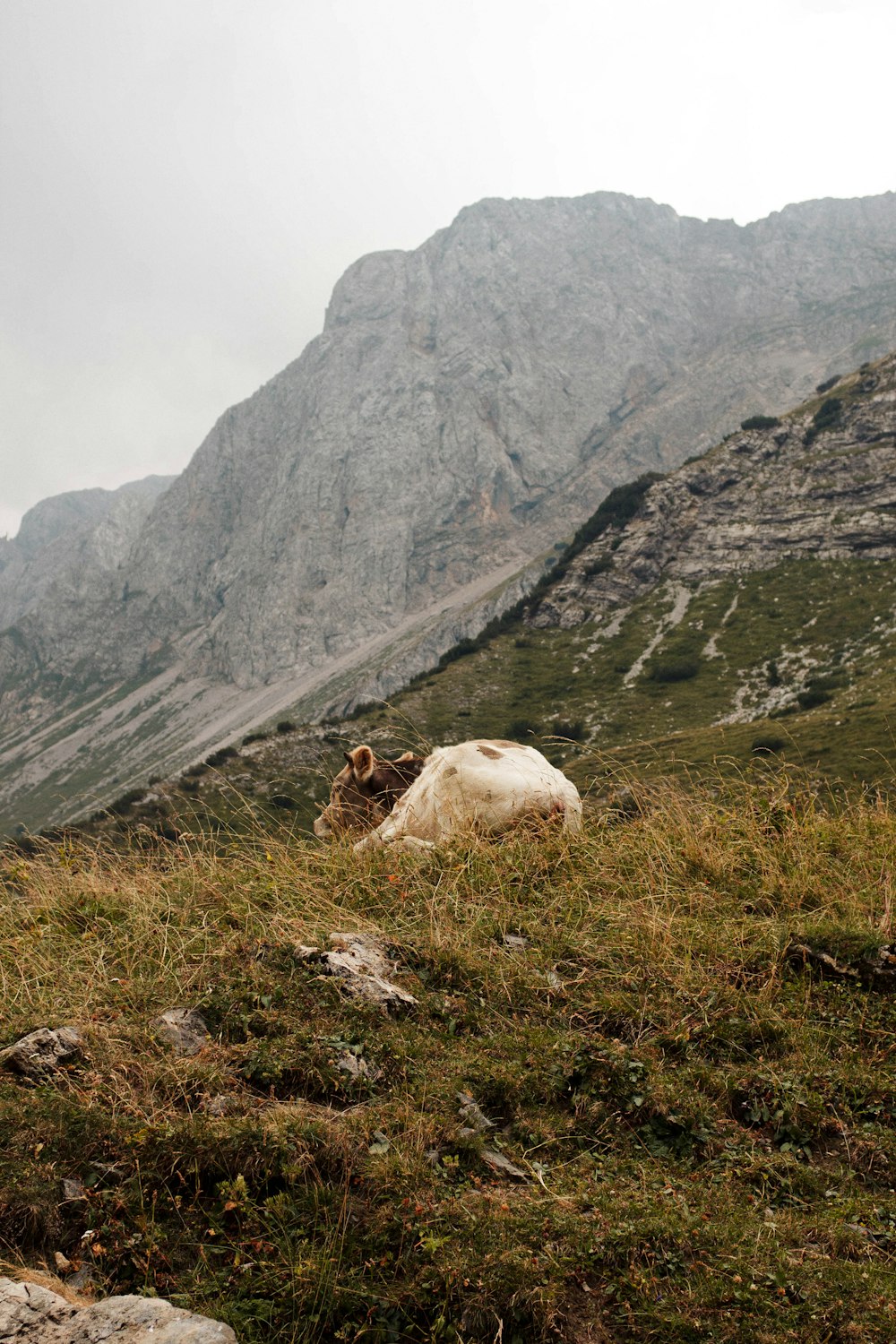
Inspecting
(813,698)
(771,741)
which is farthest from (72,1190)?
(813,698)

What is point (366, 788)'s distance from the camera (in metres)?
11.1

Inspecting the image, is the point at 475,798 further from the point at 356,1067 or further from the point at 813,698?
the point at 813,698

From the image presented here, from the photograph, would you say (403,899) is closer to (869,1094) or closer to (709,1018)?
(709,1018)

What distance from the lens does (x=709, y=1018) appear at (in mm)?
5453

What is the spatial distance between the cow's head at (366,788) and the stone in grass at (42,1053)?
5704 millimetres

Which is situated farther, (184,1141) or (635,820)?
(635,820)

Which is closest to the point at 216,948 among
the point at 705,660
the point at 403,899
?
the point at 403,899

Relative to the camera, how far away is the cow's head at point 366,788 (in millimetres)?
10812

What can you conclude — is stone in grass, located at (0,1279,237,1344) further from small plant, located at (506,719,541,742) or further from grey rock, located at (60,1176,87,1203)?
small plant, located at (506,719,541,742)

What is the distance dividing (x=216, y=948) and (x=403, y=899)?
168cm

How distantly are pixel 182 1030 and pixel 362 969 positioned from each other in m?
1.20

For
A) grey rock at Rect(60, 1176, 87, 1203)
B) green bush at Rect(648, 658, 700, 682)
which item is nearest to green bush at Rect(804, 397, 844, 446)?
green bush at Rect(648, 658, 700, 682)

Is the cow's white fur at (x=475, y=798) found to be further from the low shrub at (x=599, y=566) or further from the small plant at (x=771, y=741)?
the low shrub at (x=599, y=566)

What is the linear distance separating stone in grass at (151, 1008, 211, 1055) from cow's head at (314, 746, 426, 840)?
536cm
